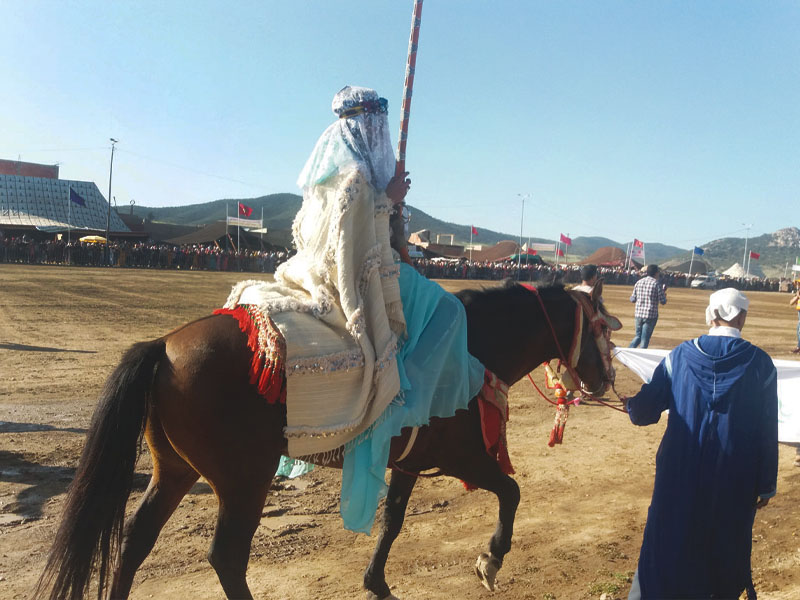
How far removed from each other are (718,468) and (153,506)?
9.66ft

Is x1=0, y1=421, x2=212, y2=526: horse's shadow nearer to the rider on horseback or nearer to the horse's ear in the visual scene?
the rider on horseback

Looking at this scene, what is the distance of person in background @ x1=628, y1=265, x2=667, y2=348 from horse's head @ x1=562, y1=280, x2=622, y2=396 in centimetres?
763

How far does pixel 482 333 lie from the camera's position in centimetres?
412

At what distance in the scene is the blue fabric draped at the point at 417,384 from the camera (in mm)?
3359

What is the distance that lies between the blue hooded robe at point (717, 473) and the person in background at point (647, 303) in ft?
29.5

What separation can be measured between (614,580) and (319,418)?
2.40 m

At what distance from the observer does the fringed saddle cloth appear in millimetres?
3102

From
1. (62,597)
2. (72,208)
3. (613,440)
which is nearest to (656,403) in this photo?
(62,597)

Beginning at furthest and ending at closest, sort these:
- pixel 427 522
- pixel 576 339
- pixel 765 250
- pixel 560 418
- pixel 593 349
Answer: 1. pixel 765 250
2. pixel 427 522
3. pixel 560 418
4. pixel 593 349
5. pixel 576 339

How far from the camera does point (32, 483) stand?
530cm

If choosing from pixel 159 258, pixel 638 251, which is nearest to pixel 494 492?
pixel 159 258

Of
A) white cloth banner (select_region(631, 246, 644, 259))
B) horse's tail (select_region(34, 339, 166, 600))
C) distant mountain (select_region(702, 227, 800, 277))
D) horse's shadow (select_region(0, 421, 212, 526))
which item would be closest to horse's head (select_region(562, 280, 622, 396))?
horse's tail (select_region(34, 339, 166, 600))

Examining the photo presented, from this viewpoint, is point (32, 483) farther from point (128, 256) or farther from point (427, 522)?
point (128, 256)

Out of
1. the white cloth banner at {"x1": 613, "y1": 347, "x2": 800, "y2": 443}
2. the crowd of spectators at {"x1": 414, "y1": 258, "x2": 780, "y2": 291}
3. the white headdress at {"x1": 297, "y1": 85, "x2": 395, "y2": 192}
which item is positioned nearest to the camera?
the white headdress at {"x1": 297, "y1": 85, "x2": 395, "y2": 192}
